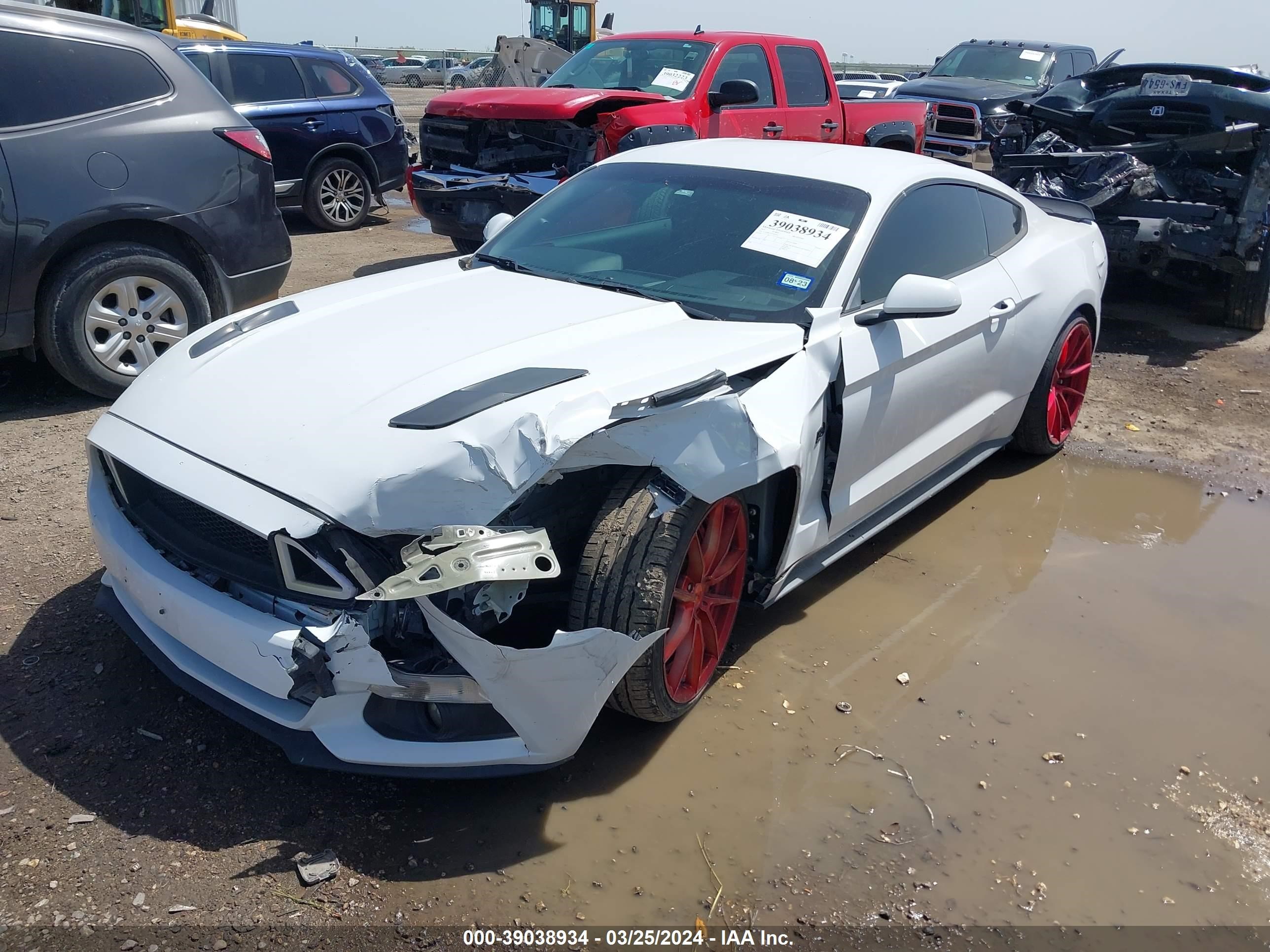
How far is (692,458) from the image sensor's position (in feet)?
8.70

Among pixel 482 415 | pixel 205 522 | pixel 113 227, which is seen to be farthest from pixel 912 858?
pixel 113 227

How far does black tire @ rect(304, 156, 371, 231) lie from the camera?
9.76 meters

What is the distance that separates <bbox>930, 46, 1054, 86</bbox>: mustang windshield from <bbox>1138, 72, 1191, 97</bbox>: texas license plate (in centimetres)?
651

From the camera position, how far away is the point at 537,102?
756cm

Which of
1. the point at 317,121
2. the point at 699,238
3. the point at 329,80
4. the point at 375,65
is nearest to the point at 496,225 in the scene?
the point at 699,238

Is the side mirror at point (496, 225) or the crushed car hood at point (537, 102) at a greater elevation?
the crushed car hood at point (537, 102)

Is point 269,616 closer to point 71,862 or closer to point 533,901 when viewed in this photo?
point 71,862

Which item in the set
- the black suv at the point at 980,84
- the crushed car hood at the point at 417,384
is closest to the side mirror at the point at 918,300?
the crushed car hood at the point at 417,384

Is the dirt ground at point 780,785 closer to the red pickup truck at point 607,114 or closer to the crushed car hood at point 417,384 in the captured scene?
the crushed car hood at point 417,384

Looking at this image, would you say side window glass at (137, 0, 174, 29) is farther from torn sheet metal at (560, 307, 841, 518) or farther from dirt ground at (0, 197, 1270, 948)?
torn sheet metal at (560, 307, 841, 518)

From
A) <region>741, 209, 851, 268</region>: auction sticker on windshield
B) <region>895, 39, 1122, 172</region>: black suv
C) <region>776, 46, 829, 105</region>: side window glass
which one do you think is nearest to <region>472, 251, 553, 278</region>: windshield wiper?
<region>741, 209, 851, 268</region>: auction sticker on windshield

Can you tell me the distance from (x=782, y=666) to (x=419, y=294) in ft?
6.02

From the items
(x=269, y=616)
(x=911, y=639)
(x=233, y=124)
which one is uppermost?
(x=233, y=124)

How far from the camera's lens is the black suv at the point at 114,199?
470 cm
